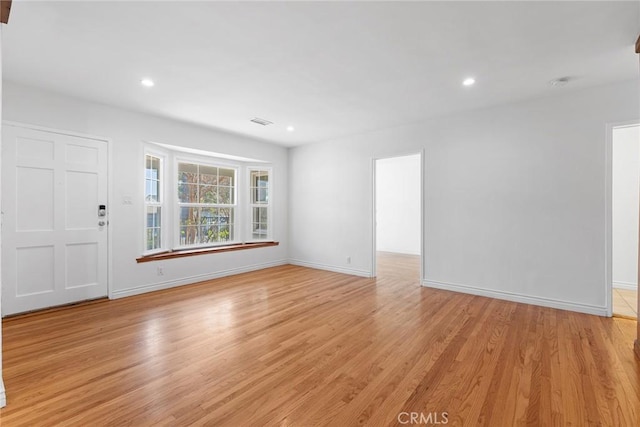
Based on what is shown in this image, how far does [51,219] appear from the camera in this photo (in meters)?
3.51

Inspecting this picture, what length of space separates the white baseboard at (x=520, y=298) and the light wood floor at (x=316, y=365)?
5.8 inches

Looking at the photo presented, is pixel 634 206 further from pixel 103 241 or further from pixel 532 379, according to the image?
pixel 103 241

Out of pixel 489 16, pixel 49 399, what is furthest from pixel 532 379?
pixel 49 399

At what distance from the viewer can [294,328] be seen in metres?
2.99

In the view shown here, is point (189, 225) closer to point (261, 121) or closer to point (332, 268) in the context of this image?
point (261, 121)

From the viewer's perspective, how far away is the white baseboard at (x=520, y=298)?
132 inches

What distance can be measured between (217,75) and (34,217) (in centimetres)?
273

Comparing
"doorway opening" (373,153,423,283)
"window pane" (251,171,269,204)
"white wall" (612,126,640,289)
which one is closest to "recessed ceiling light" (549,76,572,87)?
"white wall" (612,126,640,289)

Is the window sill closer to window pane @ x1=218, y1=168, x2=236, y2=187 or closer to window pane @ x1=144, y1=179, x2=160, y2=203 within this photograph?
window pane @ x1=144, y1=179, x2=160, y2=203

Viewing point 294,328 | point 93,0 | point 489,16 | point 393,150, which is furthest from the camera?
point 393,150

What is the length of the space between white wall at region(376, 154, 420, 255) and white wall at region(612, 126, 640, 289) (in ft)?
13.1

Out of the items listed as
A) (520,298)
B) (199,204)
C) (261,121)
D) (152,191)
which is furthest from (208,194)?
(520,298)

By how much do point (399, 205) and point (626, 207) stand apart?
15.5 ft

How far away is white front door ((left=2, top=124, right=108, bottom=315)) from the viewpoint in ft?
10.6
